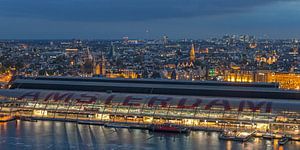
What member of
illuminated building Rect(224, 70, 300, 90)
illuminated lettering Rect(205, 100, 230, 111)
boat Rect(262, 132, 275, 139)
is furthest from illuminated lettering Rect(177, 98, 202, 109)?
illuminated building Rect(224, 70, 300, 90)

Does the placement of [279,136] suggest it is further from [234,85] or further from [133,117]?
[234,85]

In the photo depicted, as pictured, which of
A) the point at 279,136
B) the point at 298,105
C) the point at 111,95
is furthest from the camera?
the point at 111,95

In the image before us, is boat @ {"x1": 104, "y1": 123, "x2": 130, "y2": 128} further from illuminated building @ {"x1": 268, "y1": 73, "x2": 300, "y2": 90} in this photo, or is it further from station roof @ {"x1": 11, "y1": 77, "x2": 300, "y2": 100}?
illuminated building @ {"x1": 268, "y1": 73, "x2": 300, "y2": 90}

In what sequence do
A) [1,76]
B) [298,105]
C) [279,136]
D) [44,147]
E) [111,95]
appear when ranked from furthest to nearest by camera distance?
[1,76], [111,95], [298,105], [279,136], [44,147]

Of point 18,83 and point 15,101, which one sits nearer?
point 15,101

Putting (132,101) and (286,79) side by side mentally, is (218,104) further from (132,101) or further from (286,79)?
(286,79)

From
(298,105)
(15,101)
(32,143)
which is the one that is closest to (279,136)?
(298,105)

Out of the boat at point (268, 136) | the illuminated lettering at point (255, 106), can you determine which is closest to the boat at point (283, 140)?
the boat at point (268, 136)
